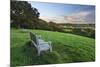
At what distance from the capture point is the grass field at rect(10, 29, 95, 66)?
1.96m

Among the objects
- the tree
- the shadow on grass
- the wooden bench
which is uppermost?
the tree

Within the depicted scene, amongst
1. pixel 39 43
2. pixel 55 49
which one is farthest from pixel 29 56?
pixel 55 49

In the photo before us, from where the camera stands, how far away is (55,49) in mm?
2098

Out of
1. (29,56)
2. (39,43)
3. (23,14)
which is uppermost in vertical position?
(23,14)

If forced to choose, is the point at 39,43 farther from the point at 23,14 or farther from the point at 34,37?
the point at 23,14

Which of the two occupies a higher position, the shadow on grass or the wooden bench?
the wooden bench

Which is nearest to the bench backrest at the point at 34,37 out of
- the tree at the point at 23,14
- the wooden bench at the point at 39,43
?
the wooden bench at the point at 39,43

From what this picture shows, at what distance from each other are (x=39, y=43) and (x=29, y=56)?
0.18 meters

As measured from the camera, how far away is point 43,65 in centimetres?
206

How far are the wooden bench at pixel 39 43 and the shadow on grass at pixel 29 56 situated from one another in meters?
0.04

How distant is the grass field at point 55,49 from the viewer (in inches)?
77.2

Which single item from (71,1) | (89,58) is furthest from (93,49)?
(71,1)

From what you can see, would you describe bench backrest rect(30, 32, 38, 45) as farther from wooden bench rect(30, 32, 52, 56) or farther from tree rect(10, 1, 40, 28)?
tree rect(10, 1, 40, 28)

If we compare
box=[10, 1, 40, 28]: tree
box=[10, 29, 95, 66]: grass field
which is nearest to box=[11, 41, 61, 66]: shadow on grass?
box=[10, 29, 95, 66]: grass field
